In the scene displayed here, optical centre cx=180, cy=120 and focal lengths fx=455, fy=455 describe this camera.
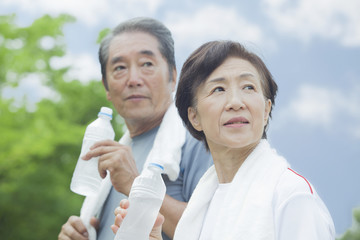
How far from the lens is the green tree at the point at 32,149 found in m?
12.6

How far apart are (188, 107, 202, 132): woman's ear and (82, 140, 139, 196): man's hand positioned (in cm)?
56

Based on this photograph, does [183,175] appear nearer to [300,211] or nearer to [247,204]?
[247,204]

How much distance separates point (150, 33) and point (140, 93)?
0.44 metres

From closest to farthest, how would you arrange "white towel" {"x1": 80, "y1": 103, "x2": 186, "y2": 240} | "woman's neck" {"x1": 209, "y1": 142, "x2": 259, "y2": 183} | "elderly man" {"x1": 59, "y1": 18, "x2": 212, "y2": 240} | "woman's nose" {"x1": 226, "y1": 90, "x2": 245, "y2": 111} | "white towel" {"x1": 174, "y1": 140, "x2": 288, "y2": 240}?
"white towel" {"x1": 174, "y1": 140, "x2": 288, "y2": 240} → "woman's nose" {"x1": 226, "y1": 90, "x2": 245, "y2": 111} → "woman's neck" {"x1": 209, "y1": 142, "x2": 259, "y2": 183} → "white towel" {"x1": 80, "y1": 103, "x2": 186, "y2": 240} → "elderly man" {"x1": 59, "y1": 18, "x2": 212, "y2": 240}

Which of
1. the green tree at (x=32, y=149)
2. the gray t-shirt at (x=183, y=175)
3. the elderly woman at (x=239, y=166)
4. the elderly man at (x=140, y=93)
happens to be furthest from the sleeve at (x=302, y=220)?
the green tree at (x=32, y=149)

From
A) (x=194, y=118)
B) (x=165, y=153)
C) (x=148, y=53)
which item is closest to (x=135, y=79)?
(x=148, y=53)

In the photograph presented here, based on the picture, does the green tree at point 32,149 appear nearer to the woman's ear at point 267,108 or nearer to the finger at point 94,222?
the finger at point 94,222

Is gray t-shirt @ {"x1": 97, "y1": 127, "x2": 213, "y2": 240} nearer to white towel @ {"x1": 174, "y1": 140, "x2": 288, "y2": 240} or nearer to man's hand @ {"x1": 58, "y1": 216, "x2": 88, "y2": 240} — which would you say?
man's hand @ {"x1": 58, "y1": 216, "x2": 88, "y2": 240}

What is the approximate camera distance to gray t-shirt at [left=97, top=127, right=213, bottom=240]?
8.37 ft

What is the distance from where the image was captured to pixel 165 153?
2.63 m

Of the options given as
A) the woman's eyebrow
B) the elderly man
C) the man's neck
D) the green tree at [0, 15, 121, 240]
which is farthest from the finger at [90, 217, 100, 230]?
the green tree at [0, 15, 121, 240]

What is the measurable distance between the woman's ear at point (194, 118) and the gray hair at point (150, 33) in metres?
0.98

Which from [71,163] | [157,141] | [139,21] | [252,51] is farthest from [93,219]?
[71,163]

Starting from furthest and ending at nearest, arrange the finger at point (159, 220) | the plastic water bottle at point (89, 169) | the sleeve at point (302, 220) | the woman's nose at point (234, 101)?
1. the plastic water bottle at point (89, 169)
2. the finger at point (159, 220)
3. the woman's nose at point (234, 101)
4. the sleeve at point (302, 220)
